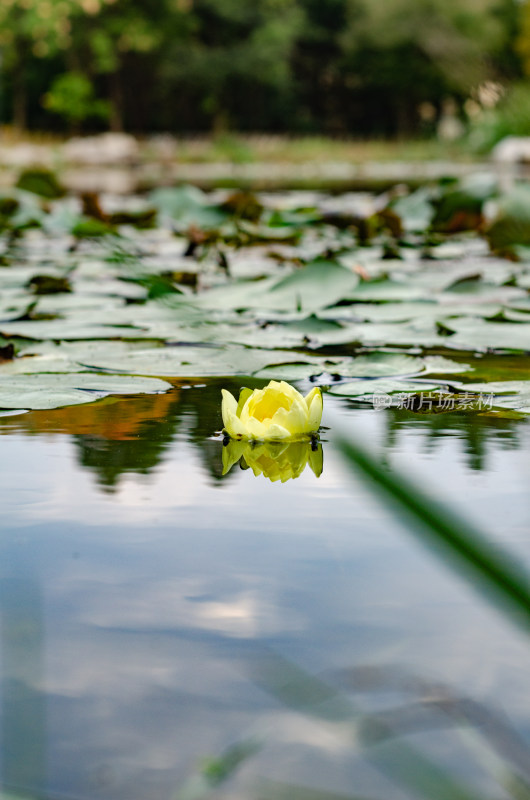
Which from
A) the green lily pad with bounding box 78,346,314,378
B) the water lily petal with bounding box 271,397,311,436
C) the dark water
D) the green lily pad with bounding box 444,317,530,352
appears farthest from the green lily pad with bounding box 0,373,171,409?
the green lily pad with bounding box 444,317,530,352

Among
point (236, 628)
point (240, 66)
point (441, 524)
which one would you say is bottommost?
point (236, 628)

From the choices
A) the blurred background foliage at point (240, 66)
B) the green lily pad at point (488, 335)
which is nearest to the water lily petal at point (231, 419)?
the green lily pad at point (488, 335)

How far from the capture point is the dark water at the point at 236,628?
15.8 inches

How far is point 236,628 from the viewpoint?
53 centimetres

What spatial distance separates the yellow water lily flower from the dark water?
0.04m

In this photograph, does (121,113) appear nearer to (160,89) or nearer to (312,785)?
(160,89)

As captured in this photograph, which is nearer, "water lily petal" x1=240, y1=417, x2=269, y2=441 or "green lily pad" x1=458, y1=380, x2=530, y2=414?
"water lily petal" x1=240, y1=417, x2=269, y2=441

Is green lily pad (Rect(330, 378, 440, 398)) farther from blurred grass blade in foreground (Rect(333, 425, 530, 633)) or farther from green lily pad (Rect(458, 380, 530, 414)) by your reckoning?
blurred grass blade in foreground (Rect(333, 425, 530, 633))

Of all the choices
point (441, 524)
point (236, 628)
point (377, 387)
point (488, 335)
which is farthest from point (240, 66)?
point (441, 524)

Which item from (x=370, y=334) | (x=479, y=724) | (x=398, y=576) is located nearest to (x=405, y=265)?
(x=370, y=334)

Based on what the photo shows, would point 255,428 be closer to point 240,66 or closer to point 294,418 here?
point 294,418

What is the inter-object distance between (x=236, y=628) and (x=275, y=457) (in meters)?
0.37

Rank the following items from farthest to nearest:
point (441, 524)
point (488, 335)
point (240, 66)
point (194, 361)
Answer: point (240, 66) → point (488, 335) → point (194, 361) → point (441, 524)

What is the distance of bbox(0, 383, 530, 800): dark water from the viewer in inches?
15.8
